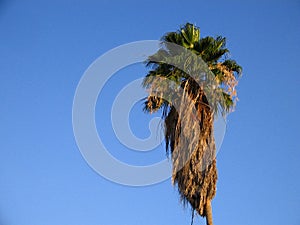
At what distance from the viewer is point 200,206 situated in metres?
16.3

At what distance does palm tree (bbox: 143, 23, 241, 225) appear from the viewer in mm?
16438

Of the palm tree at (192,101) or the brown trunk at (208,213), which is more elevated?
the palm tree at (192,101)

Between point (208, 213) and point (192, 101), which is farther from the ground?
point (192, 101)

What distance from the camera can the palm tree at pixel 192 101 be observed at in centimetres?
1644

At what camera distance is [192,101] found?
1733cm

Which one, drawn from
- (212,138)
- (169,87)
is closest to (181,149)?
(212,138)

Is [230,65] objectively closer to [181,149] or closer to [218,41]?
[218,41]

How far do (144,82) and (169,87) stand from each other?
2.66 ft

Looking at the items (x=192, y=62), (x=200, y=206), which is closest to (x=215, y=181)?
(x=200, y=206)

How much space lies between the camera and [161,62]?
1833 cm

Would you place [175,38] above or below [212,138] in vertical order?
above

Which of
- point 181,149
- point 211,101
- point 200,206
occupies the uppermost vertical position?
point 211,101

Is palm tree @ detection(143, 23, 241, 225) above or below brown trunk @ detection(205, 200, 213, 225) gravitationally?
above

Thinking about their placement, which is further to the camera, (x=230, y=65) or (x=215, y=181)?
(x=230, y=65)
